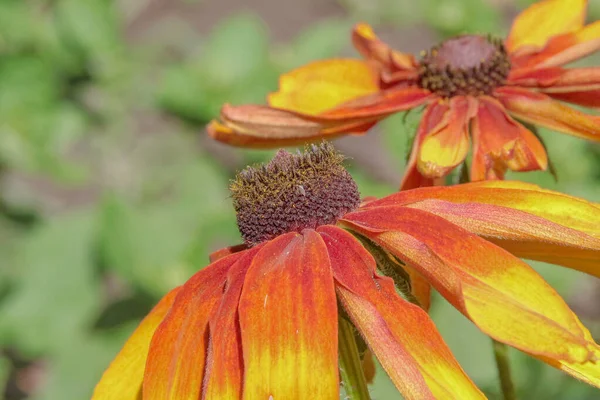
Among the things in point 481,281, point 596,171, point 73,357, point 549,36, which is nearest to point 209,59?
point 73,357

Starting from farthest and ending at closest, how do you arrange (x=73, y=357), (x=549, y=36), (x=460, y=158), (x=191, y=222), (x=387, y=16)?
(x=387, y=16) < (x=191, y=222) < (x=73, y=357) < (x=549, y=36) < (x=460, y=158)

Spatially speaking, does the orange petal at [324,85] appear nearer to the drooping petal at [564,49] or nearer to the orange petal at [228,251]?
the drooping petal at [564,49]

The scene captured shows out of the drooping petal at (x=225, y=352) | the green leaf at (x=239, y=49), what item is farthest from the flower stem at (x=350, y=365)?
the green leaf at (x=239, y=49)

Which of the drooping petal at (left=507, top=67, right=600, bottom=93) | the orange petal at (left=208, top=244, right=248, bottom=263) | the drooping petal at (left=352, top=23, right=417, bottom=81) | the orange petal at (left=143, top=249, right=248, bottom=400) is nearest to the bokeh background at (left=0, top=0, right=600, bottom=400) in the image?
the drooping petal at (left=352, top=23, right=417, bottom=81)

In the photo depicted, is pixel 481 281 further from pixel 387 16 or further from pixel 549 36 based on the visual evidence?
pixel 387 16

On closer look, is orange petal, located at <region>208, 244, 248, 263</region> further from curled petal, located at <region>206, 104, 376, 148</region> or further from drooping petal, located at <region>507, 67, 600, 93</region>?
drooping petal, located at <region>507, 67, 600, 93</region>

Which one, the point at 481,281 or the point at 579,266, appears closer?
the point at 481,281

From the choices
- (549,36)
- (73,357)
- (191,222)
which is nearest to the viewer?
(549,36)

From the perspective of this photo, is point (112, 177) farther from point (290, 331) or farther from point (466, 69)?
point (290, 331)
